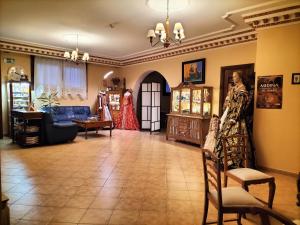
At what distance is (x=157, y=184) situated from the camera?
3441 millimetres

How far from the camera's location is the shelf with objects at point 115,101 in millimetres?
9094

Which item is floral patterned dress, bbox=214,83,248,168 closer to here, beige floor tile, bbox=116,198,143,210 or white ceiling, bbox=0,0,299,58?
white ceiling, bbox=0,0,299,58

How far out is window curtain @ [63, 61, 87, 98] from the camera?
27.0 feet

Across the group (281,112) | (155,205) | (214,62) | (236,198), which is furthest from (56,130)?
(281,112)

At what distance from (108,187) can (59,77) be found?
5998 millimetres

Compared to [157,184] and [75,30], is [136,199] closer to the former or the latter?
[157,184]

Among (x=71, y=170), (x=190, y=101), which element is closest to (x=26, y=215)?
(x=71, y=170)

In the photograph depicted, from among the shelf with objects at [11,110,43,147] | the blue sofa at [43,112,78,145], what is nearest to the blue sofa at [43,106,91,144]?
the blue sofa at [43,112,78,145]

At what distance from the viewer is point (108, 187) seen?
3291 mm

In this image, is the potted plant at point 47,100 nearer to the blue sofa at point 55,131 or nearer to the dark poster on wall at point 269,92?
the blue sofa at point 55,131

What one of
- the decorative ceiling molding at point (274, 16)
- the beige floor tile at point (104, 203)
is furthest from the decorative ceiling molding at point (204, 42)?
the beige floor tile at point (104, 203)

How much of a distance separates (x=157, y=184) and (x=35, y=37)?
5.40m

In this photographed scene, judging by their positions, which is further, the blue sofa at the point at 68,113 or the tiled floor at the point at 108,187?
the blue sofa at the point at 68,113

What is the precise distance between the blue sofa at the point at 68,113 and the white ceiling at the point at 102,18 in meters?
2.43
